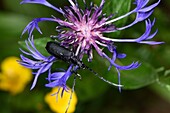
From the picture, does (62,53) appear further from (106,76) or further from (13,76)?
(13,76)

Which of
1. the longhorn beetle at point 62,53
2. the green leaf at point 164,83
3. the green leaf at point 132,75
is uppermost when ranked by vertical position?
the longhorn beetle at point 62,53

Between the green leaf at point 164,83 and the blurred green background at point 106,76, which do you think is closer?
the green leaf at point 164,83

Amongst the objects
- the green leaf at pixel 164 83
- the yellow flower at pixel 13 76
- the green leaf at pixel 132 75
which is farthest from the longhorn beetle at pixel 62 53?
the yellow flower at pixel 13 76

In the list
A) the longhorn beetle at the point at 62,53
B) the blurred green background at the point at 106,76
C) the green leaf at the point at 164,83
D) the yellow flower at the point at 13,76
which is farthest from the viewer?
the yellow flower at the point at 13,76

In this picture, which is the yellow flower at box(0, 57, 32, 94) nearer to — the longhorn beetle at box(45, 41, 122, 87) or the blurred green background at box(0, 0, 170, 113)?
the blurred green background at box(0, 0, 170, 113)

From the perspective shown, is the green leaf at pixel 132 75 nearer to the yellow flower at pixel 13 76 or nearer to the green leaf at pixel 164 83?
the green leaf at pixel 164 83

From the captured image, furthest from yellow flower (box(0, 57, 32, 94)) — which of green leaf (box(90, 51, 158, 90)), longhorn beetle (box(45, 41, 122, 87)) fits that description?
longhorn beetle (box(45, 41, 122, 87))

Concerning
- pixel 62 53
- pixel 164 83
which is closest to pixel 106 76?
pixel 164 83

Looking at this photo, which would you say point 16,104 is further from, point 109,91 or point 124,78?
point 124,78
